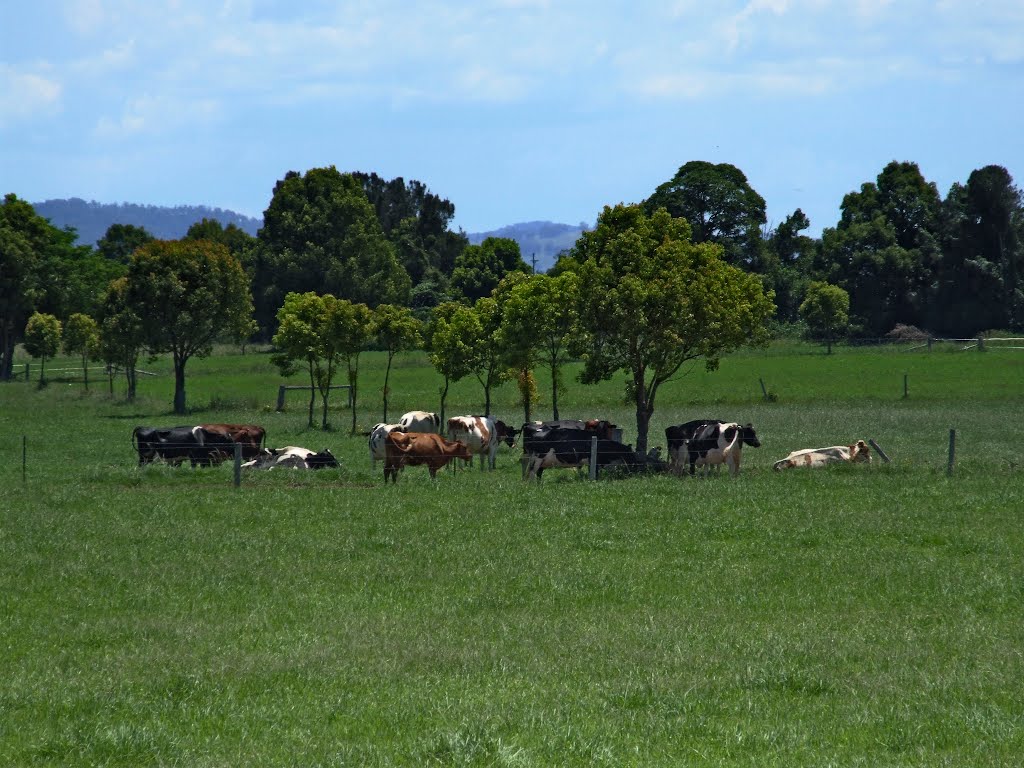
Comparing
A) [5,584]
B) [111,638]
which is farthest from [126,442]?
[111,638]

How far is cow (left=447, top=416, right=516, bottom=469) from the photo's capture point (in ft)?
112

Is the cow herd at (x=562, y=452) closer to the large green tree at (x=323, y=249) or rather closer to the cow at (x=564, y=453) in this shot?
the cow at (x=564, y=453)

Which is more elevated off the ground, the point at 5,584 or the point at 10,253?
the point at 10,253

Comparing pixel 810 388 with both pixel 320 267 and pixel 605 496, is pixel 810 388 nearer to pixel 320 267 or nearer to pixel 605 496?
pixel 605 496

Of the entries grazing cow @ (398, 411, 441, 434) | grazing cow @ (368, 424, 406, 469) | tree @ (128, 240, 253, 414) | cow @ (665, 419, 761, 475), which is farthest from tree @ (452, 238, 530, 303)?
cow @ (665, 419, 761, 475)

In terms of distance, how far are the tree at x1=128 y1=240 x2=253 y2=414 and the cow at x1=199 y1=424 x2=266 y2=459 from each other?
24.3m

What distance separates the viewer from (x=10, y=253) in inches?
3206

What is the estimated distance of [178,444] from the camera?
33.8 metres

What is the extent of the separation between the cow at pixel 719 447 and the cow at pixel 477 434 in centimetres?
625

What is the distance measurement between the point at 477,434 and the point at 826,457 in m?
9.61

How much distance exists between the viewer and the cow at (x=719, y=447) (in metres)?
30.2

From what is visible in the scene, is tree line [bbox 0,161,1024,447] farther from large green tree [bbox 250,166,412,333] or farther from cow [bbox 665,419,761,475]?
cow [bbox 665,419,761,475]

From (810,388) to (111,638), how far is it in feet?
171

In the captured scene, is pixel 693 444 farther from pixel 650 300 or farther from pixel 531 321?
pixel 531 321
